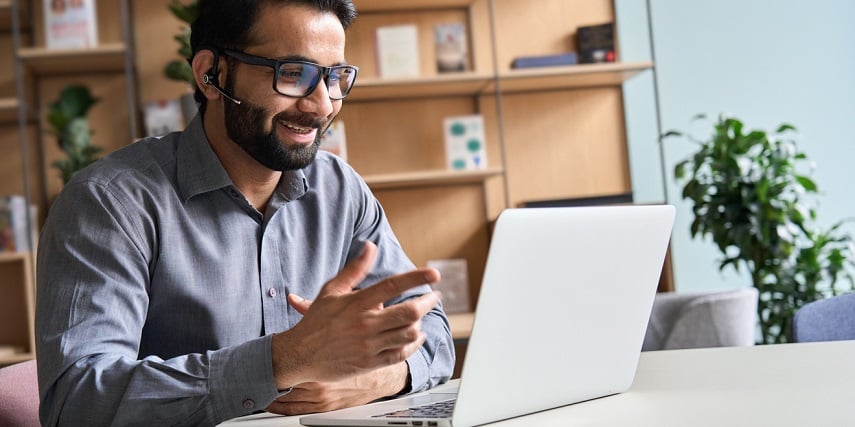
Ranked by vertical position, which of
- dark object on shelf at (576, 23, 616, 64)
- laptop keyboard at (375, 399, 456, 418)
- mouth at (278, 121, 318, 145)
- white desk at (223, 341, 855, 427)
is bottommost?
white desk at (223, 341, 855, 427)

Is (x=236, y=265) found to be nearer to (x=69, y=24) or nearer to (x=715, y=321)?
(x=715, y=321)

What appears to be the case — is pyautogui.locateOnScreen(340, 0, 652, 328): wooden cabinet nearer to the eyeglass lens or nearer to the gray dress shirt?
the gray dress shirt

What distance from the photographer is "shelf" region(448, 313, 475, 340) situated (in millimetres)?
3184

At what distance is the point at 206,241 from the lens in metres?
1.46

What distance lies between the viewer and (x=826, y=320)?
1985 mm

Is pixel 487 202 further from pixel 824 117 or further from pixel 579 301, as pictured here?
pixel 579 301

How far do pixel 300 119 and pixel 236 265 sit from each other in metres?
0.25

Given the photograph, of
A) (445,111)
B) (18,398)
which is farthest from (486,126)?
(18,398)

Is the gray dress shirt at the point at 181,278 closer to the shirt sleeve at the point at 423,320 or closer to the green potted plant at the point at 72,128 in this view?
the shirt sleeve at the point at 423,320

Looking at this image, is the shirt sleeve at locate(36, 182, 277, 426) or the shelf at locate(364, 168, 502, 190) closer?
the shirt sleeve at locate(36, 182, 277, 426)

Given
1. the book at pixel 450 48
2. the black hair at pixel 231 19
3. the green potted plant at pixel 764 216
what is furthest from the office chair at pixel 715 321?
the black hair at pixel 231 19

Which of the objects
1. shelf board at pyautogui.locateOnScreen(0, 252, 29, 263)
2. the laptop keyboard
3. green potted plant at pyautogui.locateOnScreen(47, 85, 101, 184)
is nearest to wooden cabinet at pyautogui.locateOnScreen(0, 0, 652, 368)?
green potted plant at pyautogui.locateOnScreen(47, 85, 101, 184)

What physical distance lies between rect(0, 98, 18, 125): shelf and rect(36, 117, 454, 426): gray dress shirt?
6.85ft

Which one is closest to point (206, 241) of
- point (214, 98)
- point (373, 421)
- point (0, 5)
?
point (214, 98)
